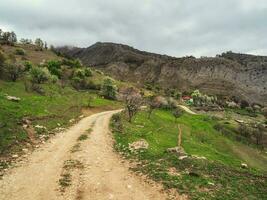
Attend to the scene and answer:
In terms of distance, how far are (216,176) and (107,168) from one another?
24.8ft

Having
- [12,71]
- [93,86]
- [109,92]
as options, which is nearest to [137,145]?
[12,71]

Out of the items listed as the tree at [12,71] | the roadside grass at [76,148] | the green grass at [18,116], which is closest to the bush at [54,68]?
the tree at [12,71]

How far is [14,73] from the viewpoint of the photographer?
248 ft

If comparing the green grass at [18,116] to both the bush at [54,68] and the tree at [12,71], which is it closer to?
the tree at [12,71]

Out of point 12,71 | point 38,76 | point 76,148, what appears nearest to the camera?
point 76,148

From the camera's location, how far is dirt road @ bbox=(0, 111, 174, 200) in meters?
20.2

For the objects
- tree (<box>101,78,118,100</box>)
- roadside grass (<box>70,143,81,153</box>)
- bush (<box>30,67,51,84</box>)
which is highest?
bush (<box>30,67,51,84</box>)

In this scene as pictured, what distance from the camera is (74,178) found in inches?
906

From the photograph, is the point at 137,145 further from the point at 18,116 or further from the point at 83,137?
the point at 18,116

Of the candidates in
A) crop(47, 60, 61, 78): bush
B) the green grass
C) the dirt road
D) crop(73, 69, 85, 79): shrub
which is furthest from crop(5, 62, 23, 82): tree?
crop(73, 69, 85, 79): shrub

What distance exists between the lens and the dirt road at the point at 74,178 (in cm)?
2020

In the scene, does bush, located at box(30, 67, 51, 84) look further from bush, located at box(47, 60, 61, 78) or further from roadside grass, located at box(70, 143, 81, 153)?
roadside grass, located at box(70, 143, 81, 153)

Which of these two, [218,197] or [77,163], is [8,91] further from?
[218,197]

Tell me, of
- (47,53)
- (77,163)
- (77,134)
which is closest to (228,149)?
(77,134)
